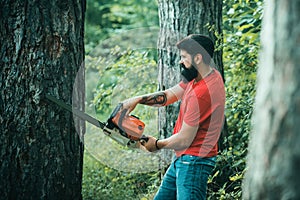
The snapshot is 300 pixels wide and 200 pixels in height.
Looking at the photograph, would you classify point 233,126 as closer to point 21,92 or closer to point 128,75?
point 128,75

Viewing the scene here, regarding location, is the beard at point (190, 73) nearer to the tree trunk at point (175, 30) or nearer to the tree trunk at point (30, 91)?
the tree trunk at point (30, 91)

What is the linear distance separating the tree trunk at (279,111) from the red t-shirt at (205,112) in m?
1.66

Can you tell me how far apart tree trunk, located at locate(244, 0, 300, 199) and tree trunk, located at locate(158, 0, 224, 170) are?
3351mm

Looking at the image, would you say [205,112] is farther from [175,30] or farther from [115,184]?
[115,184]

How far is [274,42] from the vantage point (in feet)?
7.89

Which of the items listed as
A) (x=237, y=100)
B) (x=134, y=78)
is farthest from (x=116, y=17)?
(x=237, y=100)

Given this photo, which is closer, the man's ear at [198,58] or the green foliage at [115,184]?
the man's ear at [198,58]

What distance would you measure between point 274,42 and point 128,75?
218 inches

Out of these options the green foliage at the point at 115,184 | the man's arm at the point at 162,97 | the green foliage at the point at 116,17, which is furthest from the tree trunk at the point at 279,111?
the green foliage at the point at 116,17

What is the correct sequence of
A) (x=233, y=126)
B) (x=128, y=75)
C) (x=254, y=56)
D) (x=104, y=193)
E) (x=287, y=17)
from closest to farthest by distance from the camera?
(x=287, y=17) → (x=254, y=56) → (x=104, y=193) → (x=233, y=126) → (x=128, y=75)

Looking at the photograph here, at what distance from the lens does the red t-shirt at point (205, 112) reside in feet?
13.8

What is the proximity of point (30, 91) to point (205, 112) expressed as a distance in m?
1.38

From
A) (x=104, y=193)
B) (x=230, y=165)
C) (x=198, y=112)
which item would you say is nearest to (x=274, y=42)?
(x=198, y=112)

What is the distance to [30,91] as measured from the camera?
161 inches
